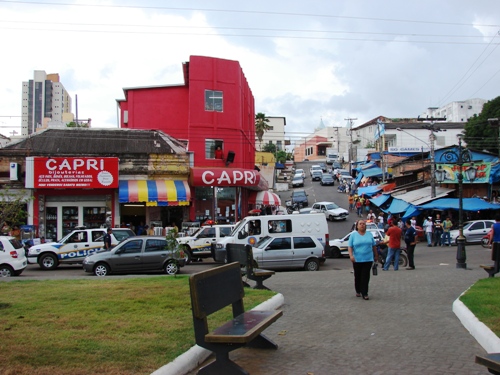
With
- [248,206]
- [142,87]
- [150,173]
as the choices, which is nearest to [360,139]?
[248,206]

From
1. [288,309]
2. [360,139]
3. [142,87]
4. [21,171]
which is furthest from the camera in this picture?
[360,139]

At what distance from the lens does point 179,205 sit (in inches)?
1255

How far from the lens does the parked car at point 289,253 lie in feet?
66.2

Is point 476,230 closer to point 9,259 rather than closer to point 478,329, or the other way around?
point 9,259

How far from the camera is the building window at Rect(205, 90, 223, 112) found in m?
37.5

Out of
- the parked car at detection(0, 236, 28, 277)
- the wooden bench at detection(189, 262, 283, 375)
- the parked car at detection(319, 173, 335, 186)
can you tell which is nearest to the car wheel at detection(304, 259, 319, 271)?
the parked car at detection(0, 236, 28, 277)

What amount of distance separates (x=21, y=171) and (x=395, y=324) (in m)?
27.5

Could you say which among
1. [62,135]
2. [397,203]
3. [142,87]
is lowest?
[397,203]

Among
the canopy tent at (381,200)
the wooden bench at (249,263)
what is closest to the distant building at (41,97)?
the canopy tent at (381,200)

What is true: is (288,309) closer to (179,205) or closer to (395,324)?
(395,324)

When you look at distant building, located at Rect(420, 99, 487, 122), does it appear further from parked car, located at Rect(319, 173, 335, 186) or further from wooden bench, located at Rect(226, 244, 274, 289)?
wooden bench, located at Rect(226, 244, 274, 289)

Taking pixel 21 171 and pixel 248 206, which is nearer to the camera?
pixel 21 171

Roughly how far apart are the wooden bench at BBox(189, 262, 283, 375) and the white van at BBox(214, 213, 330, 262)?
54.2 feet

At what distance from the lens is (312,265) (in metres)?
20.5
